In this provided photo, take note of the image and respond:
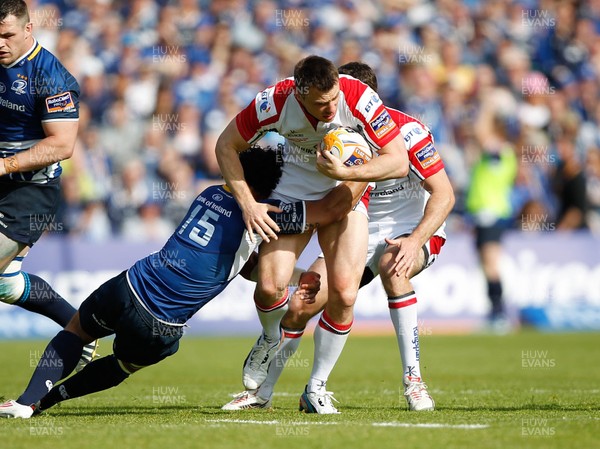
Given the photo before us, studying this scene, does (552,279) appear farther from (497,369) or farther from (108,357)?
(108,357)

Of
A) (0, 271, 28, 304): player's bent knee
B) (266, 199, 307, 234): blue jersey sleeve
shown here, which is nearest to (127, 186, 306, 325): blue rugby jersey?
(266, 199, 307, 234): blue jersey sleeve

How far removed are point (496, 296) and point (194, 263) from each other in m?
10.6

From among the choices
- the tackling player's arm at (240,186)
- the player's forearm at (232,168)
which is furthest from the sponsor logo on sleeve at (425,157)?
the player's forearm at (232,168)

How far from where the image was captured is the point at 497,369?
11289mm

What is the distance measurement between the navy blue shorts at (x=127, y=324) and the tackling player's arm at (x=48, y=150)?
130 cm

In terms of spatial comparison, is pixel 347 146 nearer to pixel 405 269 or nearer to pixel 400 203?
pixel 405 269

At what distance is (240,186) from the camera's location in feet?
23.2

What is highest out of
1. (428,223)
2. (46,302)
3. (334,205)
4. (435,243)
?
(334,205)

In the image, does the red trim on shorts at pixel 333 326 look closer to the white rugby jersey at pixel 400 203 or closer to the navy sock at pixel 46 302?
the white rugby jersey at pixel 400 203

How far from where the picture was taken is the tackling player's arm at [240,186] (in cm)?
688

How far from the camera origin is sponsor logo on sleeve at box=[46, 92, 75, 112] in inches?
295

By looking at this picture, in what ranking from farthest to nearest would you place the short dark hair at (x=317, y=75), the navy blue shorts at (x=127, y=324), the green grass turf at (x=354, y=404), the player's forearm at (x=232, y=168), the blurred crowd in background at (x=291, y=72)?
the blurred crowd in background at (x=291, y=72), the player's forearm at (x=232, y=168), the short dark hair at (x=317, y=75), the navy blue shorts at (x=127, y=324), the green grass turf at (x=354, y=404)

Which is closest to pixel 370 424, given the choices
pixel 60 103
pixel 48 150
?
pixel 48 150

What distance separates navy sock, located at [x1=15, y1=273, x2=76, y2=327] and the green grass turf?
2.44ft
